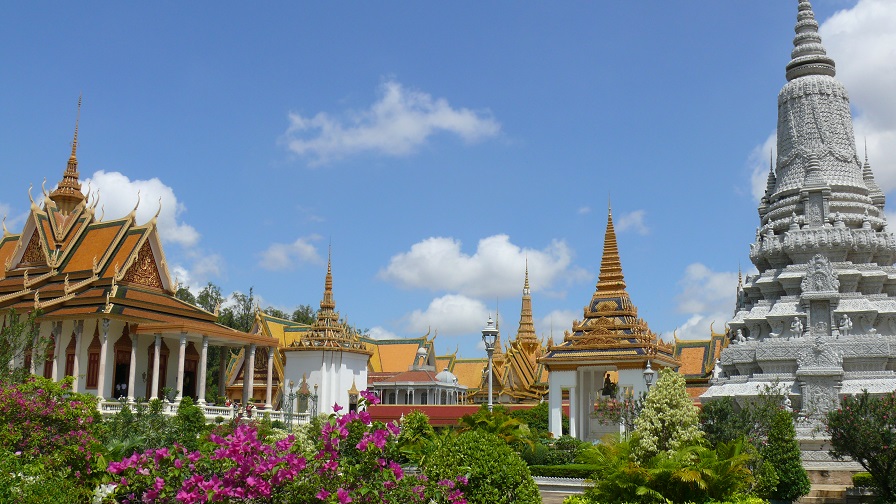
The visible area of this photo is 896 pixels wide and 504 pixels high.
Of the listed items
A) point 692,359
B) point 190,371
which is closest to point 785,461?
point 692,359

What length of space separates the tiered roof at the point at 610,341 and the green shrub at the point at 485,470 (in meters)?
20.4

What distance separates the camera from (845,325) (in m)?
23.4

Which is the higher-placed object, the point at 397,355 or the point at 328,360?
the point at 397,355

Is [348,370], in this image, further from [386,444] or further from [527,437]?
[386,444]

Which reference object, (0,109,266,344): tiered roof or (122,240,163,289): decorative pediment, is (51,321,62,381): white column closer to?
(0,109,266,344): tiered roof

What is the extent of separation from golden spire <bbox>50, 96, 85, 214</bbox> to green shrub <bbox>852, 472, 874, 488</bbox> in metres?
33.6

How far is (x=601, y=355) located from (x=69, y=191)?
2552 cm

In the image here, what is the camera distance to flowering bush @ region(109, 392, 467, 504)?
7723mm

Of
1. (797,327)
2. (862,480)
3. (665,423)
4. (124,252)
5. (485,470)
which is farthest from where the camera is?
(124,252)

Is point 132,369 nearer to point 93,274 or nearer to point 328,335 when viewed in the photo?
point 93,274

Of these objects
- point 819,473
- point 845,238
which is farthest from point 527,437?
point 845,238

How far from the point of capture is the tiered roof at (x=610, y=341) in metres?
30.1

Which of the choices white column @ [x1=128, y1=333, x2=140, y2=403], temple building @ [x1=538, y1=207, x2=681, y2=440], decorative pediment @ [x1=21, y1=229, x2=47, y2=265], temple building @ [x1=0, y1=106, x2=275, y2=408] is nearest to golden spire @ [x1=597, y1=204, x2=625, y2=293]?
temple building @ [x1=538, y1=207, x2=681, y2=440]

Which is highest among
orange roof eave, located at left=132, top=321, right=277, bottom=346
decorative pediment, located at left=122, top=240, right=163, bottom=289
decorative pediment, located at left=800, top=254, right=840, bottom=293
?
decorative pediment, located at left=122, top=240, right=163, bottom=289
